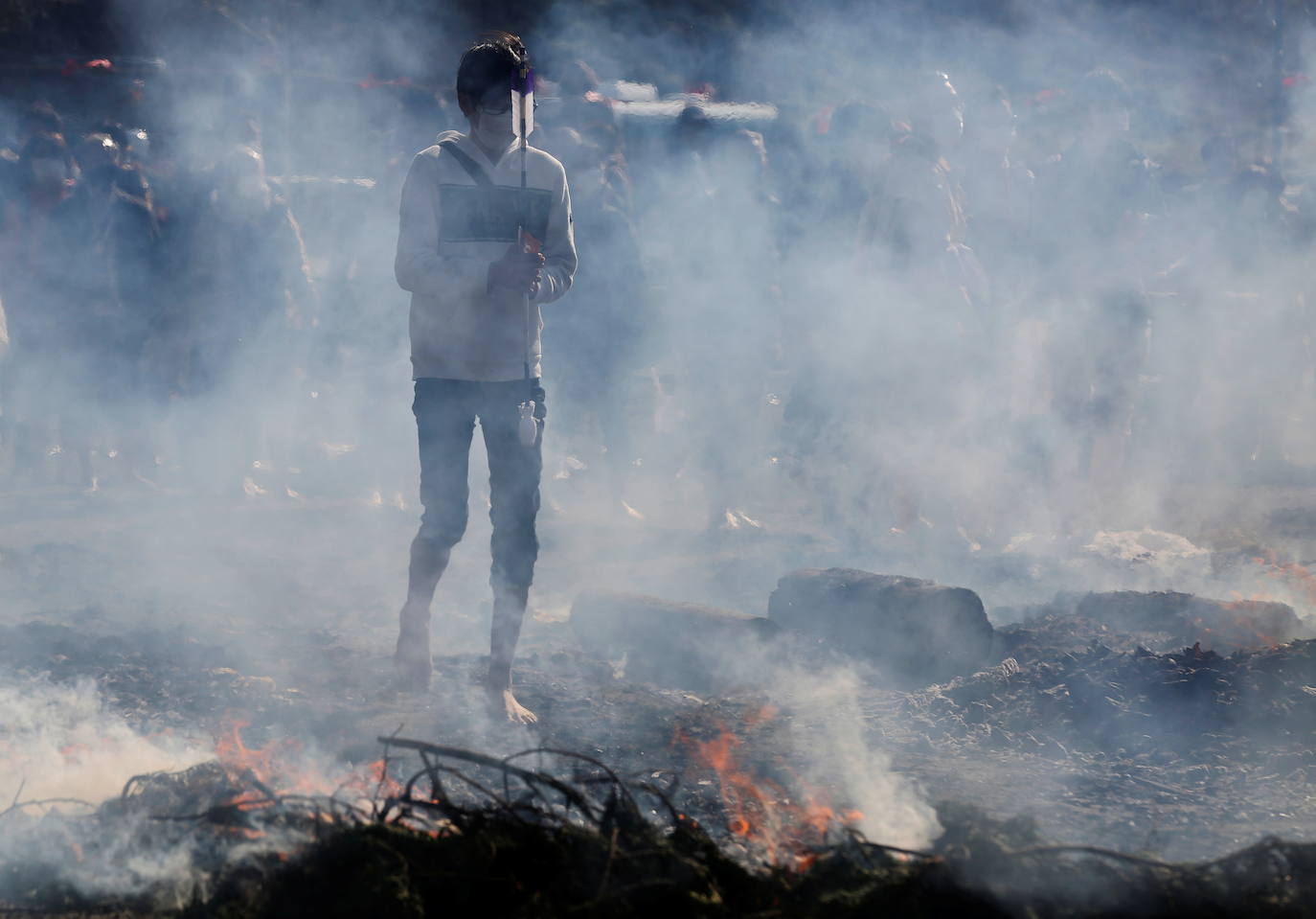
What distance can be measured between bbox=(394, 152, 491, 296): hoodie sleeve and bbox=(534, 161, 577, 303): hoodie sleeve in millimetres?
243

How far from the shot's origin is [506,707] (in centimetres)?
358

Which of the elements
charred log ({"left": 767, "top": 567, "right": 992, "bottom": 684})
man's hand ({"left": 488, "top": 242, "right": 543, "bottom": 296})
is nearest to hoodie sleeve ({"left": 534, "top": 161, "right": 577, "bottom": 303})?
man's hand ({"left": 488, "top": 242, "right": 543, "bottom": 296})

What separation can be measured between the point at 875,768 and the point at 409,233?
7.49 feet

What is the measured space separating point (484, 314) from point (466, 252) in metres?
0.21

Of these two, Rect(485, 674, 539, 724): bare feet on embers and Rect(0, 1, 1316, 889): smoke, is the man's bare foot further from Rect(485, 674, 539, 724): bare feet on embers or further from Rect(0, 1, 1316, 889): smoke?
Rect(0, 1, 1316, 889): smoke

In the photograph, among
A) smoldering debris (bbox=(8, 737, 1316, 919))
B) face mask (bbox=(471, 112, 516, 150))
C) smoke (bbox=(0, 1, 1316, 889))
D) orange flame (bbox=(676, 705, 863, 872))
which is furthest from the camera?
smoke (bbox=(0, 1, 1316, 889))

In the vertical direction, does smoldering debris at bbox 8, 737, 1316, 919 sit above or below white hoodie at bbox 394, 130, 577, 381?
below

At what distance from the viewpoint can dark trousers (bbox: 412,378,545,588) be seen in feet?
11.8

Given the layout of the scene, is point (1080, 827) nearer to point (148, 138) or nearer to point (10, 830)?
point (10, 830)

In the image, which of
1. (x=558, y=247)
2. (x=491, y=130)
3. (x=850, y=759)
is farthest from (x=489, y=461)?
(x=850, y=759)

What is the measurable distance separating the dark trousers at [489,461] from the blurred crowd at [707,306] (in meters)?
3.73

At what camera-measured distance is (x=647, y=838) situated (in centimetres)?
208

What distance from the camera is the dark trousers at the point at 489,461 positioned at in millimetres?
3594

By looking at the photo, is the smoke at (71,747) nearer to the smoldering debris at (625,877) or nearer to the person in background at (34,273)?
the smoldering debris at (625,877)
